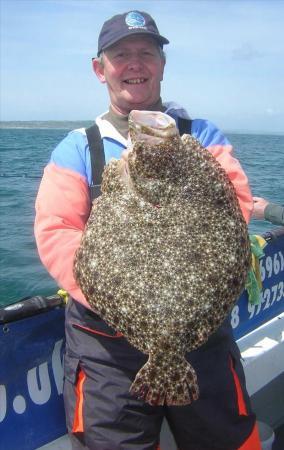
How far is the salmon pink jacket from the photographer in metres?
2.51

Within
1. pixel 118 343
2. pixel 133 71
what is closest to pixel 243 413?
pixel 118 343

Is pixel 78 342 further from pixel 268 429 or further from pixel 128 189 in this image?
pixel 268 429

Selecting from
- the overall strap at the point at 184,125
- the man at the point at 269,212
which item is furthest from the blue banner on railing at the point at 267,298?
the overall strap at the point at 184,125

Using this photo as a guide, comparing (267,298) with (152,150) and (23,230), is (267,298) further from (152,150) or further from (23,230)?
(23,230)

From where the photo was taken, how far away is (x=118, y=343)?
2.65m

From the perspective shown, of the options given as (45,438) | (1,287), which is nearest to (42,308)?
(45,438)

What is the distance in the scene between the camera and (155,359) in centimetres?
218

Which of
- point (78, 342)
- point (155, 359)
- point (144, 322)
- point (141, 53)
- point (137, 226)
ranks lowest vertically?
point (78, 342)

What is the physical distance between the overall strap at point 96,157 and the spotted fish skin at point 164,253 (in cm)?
35

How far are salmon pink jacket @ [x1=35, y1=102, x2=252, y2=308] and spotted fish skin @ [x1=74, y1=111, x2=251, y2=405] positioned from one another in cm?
20

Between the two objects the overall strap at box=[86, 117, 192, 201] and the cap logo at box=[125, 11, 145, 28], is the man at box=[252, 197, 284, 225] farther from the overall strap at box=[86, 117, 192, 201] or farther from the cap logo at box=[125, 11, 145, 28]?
the cap logo at box=[125, 11, 145, 28]

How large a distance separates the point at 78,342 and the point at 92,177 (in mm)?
941

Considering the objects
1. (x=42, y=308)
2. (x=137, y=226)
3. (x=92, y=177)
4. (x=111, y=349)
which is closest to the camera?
(x=137, y=226)

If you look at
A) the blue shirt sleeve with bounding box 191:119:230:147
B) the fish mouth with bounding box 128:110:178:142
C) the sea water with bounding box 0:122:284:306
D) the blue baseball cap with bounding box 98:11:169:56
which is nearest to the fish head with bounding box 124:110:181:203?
the fish mouth with bounding box 128:110:178:142
